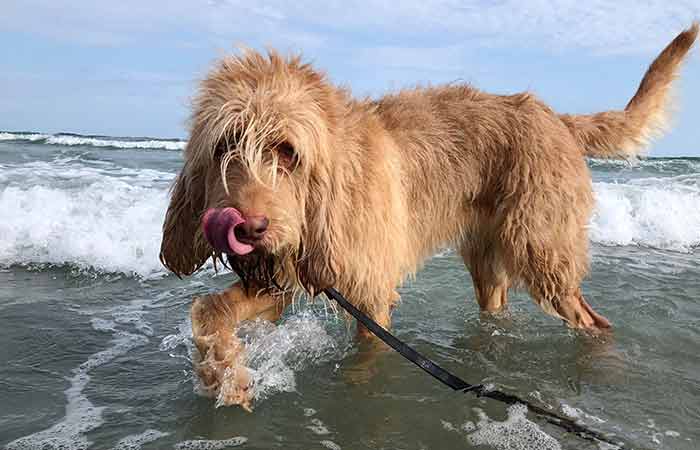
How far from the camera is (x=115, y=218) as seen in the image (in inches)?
327

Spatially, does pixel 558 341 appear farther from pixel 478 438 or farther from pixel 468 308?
pixel 478 438

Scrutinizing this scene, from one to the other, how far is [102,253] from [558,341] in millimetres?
4746

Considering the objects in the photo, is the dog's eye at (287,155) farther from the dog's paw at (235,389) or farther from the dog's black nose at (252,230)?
the dog's paw at (235,389)

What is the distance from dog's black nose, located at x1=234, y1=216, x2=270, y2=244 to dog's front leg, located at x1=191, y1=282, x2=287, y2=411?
85cm

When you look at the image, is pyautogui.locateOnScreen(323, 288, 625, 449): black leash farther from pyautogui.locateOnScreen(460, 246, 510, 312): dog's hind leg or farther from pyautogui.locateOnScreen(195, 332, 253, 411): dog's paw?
pyautogui.locateOnScreen(460, 246, 510, 312): dog's hind leg

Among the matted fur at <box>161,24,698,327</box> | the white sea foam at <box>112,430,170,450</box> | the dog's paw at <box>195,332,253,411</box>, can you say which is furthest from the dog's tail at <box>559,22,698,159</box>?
the white sea foam at <box>112,430,170,450</box>

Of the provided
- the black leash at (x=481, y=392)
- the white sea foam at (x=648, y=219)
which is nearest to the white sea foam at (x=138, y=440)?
the black leash at (x=481, y=392)

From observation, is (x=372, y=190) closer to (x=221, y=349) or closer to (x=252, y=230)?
(x=252, y=230)

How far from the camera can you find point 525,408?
11.1 ft

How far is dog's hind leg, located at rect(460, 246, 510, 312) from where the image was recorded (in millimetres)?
4922

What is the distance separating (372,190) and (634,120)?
102 inches

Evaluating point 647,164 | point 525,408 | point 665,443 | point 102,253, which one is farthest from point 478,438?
point 647,164

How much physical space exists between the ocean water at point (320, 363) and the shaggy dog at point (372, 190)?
32cm

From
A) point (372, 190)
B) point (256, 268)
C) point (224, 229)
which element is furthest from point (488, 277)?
point (224, 229)
